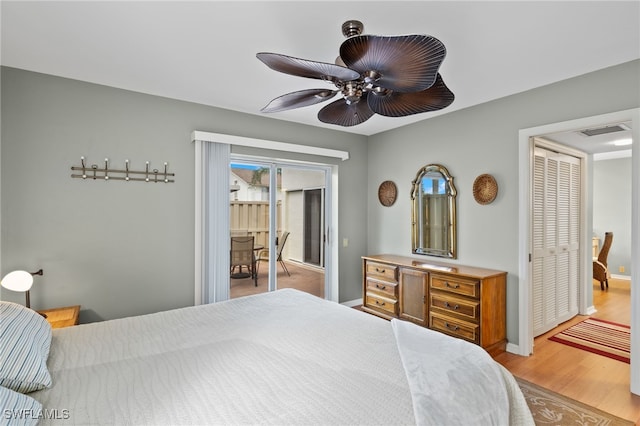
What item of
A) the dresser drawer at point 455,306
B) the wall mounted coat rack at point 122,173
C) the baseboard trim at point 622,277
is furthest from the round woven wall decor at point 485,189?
the baseboard trim at point 622,277

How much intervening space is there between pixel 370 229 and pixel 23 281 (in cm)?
389

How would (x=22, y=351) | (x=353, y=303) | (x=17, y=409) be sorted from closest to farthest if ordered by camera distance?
(x=17, y=409) < (x=22, y=351) < (x=353, y=303)

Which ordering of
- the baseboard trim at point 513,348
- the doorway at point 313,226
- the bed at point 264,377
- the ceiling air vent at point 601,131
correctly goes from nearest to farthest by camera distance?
1. the bed at point 264,377
2. the baseboard trim at point 513,348
3. the ceiling air vent at point 601,131
4. the doorway at point 313,226

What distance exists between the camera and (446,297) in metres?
3.33

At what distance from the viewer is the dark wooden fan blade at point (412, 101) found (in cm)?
183

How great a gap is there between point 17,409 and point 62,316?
1.89 metres

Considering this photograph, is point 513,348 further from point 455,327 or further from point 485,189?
point 485,189

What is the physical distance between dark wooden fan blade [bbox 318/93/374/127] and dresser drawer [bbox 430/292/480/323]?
207 cm

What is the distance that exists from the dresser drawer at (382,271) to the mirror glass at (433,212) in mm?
507

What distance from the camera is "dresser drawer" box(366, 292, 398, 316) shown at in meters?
3.88

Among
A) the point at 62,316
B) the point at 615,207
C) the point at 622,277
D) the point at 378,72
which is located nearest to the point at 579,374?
the point at 378,72

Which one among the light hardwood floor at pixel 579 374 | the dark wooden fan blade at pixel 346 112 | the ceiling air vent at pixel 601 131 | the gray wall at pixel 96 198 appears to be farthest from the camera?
the ceiling air vent at pixel 601 131

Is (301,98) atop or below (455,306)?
atop

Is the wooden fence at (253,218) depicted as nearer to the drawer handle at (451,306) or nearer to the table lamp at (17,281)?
the table lamp at (17,281)
